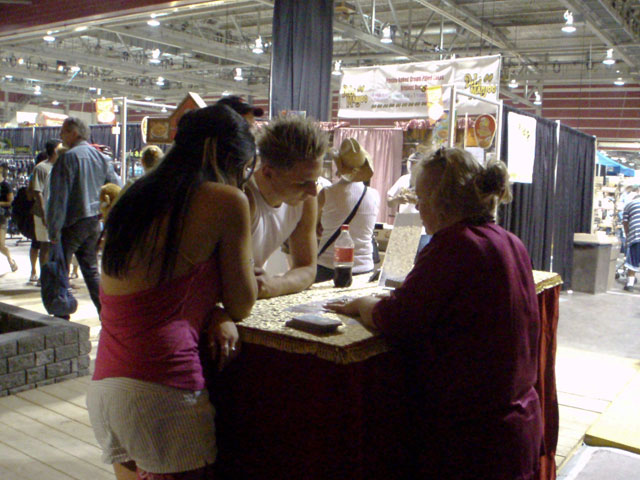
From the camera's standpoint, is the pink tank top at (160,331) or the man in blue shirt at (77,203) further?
the man in blue shirt at (77,203)

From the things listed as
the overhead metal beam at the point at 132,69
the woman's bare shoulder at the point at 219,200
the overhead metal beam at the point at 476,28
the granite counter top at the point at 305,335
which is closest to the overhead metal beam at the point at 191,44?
the overhead metal beam at the point at 132,69

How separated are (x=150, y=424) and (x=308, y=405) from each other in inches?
14.8

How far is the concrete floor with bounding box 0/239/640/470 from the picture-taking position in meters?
4.04

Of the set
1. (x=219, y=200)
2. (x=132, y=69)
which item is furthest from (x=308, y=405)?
(x=132, y=69)

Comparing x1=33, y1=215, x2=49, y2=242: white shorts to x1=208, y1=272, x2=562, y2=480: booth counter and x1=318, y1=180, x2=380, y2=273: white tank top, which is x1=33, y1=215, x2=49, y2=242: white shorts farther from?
x1=208, y1=272, x2=562, y2=480: booth counter

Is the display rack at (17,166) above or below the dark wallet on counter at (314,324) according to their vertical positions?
above

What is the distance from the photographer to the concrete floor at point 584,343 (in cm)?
404

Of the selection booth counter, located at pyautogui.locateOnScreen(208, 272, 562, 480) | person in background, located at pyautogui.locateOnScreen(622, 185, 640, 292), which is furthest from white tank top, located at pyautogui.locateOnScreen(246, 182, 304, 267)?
person in background, located at pyautogui.locateOnScreen(622, 185, 640, 292)

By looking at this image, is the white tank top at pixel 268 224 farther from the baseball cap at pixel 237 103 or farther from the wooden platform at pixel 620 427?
the wooden platform at pixel 620 427

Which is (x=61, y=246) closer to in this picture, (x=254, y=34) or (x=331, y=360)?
(x=331, y=360)

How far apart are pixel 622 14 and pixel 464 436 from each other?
37.3 ft

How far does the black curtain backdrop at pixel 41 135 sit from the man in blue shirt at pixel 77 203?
9.06m

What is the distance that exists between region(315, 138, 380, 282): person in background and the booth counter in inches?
74.2

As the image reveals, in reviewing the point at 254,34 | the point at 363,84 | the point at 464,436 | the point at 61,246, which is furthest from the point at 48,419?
the point at 254,34
